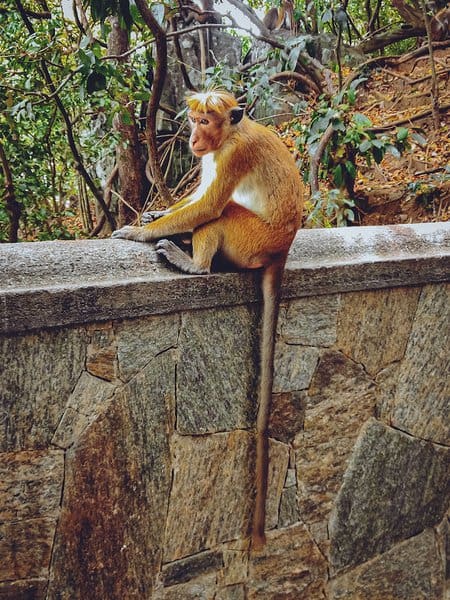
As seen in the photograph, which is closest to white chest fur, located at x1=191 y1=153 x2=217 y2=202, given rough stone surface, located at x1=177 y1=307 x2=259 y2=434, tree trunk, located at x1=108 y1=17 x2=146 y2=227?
rough stone surface, located at x1=177 y1=307 x2=259 y2=434

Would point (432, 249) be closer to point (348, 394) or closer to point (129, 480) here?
point (348, 394)

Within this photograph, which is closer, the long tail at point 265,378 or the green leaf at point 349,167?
the long tail at point 265,378

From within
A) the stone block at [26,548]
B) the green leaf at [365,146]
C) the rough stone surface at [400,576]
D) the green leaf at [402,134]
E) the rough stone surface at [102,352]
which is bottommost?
the rough stone surface at [400,576]

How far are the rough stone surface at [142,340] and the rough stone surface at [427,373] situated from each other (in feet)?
3.46

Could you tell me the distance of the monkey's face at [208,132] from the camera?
1.95m

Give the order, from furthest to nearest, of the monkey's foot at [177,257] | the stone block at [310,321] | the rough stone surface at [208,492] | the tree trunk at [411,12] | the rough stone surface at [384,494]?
the tree trunk at [411,12], the rough stone surface at [384,494], the stone block at [310,321], the rough stone surface at [208,492], the monkey's foot at [177,257]

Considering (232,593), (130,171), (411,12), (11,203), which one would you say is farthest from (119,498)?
(411,12)

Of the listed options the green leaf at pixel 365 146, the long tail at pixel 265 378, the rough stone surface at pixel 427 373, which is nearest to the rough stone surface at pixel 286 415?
the long tail at pixel 265 378

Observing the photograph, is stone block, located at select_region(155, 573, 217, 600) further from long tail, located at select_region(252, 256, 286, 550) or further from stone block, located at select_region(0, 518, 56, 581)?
stone block, located at select_region(0, 518, 56, 581)

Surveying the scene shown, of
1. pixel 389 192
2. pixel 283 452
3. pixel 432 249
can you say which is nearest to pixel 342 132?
pixel 389 192

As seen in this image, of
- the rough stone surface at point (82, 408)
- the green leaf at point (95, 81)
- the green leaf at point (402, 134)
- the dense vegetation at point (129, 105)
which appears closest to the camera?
the rough stone surface at point (82, 408)

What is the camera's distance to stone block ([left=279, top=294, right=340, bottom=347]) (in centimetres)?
199

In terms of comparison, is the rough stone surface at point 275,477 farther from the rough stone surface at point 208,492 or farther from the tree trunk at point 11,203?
the tree trunk at point 11,203

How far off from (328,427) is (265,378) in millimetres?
439
